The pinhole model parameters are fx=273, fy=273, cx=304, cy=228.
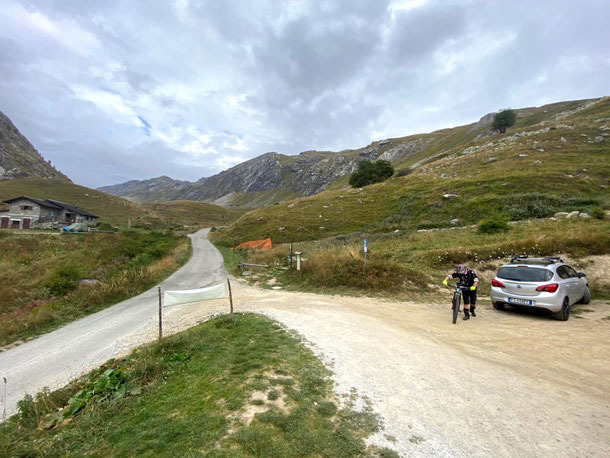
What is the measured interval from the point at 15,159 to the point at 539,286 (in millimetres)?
183420

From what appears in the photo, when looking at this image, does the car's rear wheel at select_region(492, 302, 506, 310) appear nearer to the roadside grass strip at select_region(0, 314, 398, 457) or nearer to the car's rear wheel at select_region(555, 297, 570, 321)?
the car's rear wheel at select_region(555, 297, 570, 321)

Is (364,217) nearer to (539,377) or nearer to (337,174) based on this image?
(539,377)

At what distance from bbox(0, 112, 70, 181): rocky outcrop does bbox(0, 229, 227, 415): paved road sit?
459ft

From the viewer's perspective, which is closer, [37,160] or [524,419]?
[524,419]

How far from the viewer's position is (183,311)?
13.6 metres

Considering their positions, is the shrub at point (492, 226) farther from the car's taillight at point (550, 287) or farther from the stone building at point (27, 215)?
the stone building at point (27, 215)

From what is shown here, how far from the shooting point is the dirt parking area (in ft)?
13.1

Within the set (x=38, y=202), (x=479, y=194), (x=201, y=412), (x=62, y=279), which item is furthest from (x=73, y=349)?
Result: (x=38, y=202)

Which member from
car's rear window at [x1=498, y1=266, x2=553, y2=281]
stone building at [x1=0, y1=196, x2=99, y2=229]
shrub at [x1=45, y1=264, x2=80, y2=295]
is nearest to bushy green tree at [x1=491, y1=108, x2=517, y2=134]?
car's rear window at [x1=498, y1=266, x2=553, y2=281]

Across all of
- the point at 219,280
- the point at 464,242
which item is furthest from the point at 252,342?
the point at 464,242

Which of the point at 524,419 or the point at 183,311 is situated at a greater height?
the point at 524,419

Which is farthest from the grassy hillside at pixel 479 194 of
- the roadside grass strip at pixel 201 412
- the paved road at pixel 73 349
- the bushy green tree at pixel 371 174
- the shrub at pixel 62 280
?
the roadside grass strip at pixel 201 412

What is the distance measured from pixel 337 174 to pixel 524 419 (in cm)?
18922

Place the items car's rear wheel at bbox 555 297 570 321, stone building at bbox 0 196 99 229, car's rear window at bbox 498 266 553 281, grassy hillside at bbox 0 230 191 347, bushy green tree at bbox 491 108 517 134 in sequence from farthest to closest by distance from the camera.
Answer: bushy green tree at bbox 491 108 517 134
stone building at bbox 0 196 99 229
grassy hillside at bbox 0 230 191 347
car's rear window at bbox 498 266 553 281
car's rear wheel at bbox 555 297 570 321
